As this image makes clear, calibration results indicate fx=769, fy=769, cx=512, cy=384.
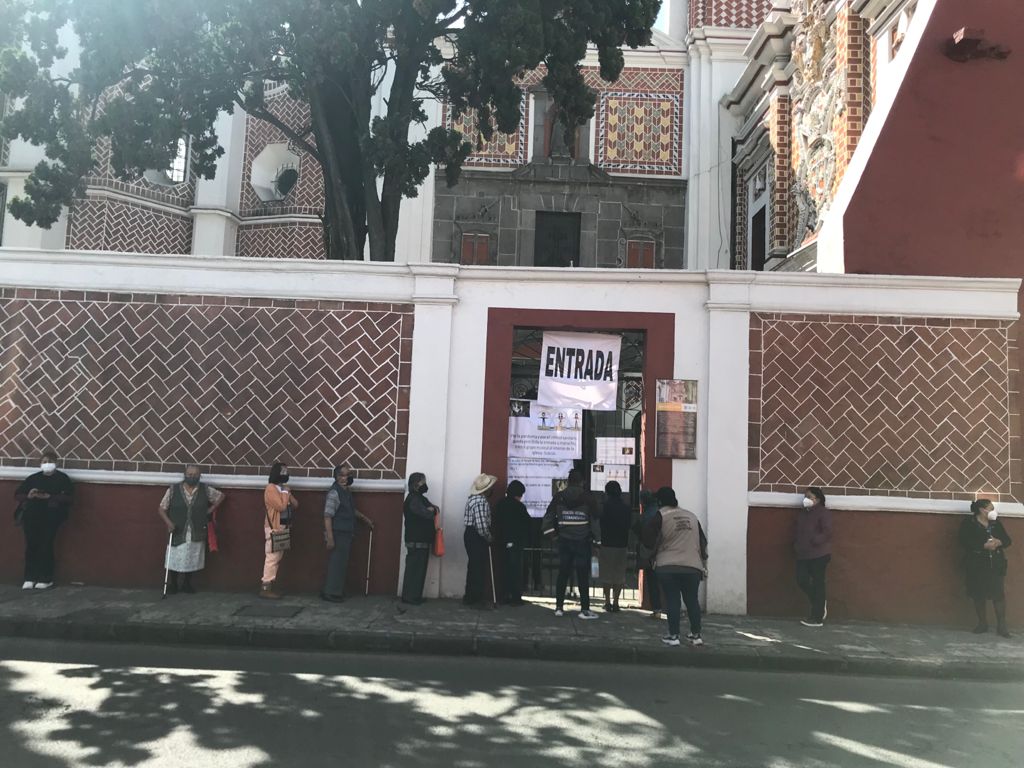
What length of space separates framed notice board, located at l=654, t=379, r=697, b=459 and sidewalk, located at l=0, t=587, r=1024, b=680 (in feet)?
6.20

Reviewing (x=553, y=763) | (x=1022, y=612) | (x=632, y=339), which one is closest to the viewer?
(x=553, y=763)

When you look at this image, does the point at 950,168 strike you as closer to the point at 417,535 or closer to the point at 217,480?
the point at 417,535

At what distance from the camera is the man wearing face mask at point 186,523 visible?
8.43 metres

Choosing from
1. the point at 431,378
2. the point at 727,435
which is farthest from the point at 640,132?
the point at 431,378

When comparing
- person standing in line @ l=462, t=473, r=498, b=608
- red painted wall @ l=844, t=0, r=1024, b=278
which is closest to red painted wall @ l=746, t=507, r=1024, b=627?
person standing in line @ l=462, t=473, r=498, b=608

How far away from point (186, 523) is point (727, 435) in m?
6.12

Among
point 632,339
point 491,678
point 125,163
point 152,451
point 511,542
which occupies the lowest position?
point 491,678

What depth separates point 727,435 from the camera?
28.7ft

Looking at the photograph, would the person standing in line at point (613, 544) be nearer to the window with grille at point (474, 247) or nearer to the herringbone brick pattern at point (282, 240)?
the window with grille at point (474, 247)

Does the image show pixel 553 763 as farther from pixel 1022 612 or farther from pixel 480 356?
pixel 1022 612

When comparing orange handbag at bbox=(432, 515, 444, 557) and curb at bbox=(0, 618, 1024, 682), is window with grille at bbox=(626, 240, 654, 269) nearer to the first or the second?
orange handbag at bbox=(432, 515, 444, 557)

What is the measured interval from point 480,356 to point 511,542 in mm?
2181

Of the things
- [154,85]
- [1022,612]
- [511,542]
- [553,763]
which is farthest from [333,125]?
[1022,612]

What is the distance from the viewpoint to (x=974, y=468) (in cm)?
860
